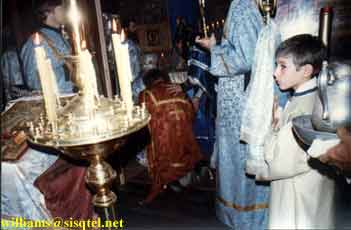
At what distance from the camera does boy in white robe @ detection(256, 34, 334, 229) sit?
1.68 metres

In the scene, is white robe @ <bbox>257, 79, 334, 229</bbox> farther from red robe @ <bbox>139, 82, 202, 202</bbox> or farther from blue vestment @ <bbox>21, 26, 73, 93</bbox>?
blue vestment @ <bbox>21, 26, 73, 93</bbox>

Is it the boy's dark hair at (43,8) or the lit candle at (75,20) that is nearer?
the lit candle at (75,20)

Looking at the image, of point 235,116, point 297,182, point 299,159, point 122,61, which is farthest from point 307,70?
point 122,61

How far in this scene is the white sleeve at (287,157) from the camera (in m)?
1.66

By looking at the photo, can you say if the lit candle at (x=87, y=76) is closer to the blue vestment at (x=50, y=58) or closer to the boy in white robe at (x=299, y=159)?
the boy in white robe at (x=299, y=159)

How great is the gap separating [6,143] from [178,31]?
7.37 ft

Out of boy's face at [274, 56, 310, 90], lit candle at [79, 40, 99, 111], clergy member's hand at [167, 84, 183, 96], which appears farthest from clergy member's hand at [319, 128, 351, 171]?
clergy member's hand at [167, 84, 183, 96]

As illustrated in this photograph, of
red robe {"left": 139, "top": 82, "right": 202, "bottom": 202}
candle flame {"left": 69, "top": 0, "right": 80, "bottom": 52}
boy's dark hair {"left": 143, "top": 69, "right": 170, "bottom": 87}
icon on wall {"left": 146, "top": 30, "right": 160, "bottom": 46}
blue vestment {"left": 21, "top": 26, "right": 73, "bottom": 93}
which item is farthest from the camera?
icon on wall {"left": 146, "top": 30, "right": 160, "bottom": 46}

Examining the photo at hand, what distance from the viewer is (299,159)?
166 centimetres

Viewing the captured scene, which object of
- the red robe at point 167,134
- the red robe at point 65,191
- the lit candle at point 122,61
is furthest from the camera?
the red robe at point 167,134

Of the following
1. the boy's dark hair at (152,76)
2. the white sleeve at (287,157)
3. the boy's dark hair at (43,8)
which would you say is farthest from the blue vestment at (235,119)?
the boy's dark hair at (43,8)

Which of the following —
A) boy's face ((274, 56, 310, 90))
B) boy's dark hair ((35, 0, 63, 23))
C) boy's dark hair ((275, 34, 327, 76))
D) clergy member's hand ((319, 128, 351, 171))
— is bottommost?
clergy member's hand ((319, 128, 351, 171))

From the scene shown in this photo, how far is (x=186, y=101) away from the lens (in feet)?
10.7

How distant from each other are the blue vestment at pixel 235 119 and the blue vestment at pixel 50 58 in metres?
1.17
